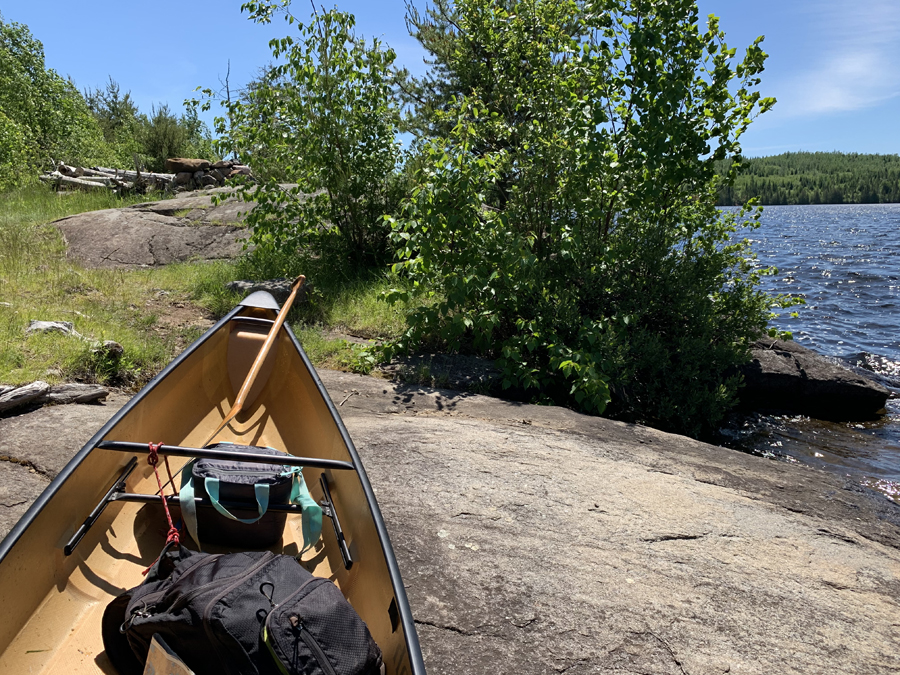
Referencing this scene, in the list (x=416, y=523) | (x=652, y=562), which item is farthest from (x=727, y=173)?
(x=416, y=523)

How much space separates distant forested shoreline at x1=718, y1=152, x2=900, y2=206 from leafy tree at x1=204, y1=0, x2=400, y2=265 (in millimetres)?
85789

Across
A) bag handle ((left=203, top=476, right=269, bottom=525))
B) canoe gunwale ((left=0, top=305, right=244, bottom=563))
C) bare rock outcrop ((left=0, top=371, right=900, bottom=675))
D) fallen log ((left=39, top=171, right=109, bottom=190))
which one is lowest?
bare rock outcrop ((left=0, top=371, right=900, bottom=675))

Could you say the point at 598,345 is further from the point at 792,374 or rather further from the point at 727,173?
the point at 792,374

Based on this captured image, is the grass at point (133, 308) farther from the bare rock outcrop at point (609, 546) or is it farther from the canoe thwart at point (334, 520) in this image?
the canoe thwart at point (334, 520)

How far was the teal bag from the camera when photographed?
2635 millimetres

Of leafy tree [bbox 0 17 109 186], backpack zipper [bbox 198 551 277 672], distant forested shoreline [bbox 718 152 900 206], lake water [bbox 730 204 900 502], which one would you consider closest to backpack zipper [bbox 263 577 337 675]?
backpack zipper [bbox 198 551 277 672]

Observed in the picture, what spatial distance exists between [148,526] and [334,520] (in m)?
0.87

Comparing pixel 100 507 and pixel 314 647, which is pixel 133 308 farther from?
pixel 314 647

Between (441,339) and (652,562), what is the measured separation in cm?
381

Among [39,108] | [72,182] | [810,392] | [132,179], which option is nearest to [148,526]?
[810,392]

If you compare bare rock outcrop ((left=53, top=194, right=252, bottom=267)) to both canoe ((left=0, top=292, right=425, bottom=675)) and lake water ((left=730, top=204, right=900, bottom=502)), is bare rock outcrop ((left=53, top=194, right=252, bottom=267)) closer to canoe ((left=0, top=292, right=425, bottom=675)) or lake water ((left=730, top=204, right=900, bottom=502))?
canoe ((left=0, top=292, right=425, bottom=675))

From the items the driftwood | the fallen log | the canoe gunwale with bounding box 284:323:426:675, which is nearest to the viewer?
the canoe gunwale with bounding box 284:323:426:675

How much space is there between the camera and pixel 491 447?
4332 mm

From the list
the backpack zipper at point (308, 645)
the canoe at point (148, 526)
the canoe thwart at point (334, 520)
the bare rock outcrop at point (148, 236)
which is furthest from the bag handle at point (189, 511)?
Result: the bare rock outcrop at point (148, 236)
